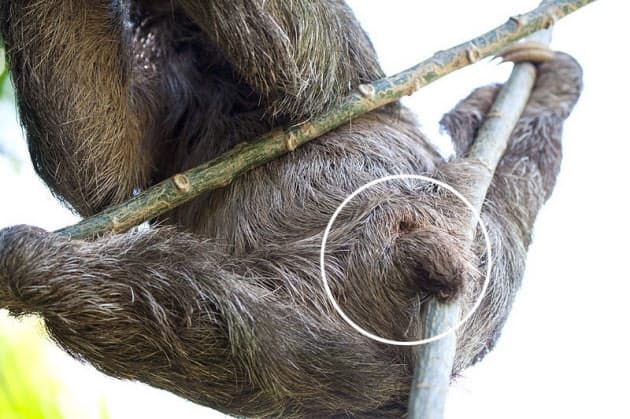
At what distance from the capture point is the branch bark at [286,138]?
15.3 feet

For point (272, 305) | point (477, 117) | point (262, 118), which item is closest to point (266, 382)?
point (272, 305)

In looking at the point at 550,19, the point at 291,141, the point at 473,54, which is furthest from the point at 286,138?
the point at 550,19

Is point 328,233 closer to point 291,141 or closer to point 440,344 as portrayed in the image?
point 291,141

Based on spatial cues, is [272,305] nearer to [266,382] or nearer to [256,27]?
[266,382]

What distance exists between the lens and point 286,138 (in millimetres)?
5082

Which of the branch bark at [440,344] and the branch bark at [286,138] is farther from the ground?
the branch bark at [286,138]

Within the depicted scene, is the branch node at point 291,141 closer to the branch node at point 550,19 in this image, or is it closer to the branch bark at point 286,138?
the branch bark at point 286,138

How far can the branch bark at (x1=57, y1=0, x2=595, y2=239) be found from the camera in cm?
467

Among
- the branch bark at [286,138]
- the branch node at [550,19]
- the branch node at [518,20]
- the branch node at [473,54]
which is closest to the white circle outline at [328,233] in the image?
the branch bark at [286,138]

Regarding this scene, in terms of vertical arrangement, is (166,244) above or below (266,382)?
above

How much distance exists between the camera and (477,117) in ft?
23.5

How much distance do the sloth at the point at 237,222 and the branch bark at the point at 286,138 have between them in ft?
0.32

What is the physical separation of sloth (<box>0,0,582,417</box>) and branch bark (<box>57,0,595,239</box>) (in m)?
0.10

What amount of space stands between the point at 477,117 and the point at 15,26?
3694 millimetres
